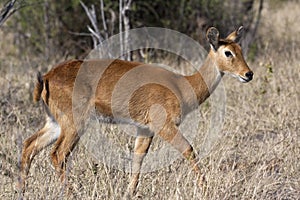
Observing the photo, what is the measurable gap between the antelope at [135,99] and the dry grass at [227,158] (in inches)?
6.8

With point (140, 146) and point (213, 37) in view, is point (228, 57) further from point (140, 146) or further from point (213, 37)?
point (140, 146)

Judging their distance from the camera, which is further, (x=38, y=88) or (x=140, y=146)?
(x=140, y=146)

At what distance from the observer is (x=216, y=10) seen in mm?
12805

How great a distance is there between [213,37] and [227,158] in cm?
115

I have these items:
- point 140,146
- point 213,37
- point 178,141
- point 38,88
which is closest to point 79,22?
point 213,37

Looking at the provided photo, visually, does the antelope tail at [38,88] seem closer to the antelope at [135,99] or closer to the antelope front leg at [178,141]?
the antelope at [135,99]

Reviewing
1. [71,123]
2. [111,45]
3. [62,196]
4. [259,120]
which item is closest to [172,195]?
[62,196]

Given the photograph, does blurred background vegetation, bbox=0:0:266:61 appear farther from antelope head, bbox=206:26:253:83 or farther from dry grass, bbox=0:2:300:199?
antelope head, bbox=206:26:253:83

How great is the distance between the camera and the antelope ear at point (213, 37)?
5.99m

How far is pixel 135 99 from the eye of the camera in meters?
5.98

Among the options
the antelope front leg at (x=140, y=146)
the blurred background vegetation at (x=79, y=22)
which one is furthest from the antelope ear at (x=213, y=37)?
the blurred background vegetation at (x=79, y=22)

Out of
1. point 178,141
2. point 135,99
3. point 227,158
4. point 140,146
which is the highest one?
point 135,99

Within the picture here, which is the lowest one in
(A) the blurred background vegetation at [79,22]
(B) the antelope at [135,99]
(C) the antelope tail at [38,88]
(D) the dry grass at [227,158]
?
(A) the blurred background vegetation at [79,22]

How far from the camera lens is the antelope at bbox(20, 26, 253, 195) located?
5.59 m
